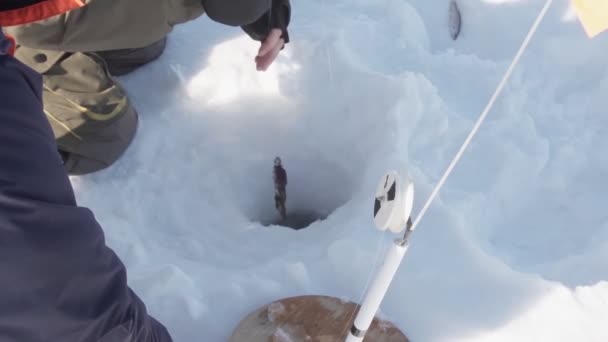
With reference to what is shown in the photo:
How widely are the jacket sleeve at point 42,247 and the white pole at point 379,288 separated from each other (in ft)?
1.34

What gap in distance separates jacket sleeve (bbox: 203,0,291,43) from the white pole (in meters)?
0.90

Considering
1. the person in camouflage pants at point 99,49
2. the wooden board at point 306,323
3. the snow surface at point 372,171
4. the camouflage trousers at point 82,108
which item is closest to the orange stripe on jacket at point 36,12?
the person in camouflage pants at point 99,49

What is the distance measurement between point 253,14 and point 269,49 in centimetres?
16

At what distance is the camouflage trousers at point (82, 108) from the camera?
5.32 ft

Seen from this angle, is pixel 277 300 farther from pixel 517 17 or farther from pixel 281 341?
pixel 517 17

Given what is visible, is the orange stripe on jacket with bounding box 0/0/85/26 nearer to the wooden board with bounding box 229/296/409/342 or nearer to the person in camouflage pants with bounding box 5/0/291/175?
the person in camouflage pants with bounding box 5/0/291/175

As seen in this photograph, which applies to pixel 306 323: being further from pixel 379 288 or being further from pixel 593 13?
pixel 593 13

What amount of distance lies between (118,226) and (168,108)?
1.61ft

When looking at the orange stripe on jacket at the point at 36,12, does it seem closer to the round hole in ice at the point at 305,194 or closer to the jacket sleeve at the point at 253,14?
the jacket sleeve at the point at 253,14

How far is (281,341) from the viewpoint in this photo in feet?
3.85

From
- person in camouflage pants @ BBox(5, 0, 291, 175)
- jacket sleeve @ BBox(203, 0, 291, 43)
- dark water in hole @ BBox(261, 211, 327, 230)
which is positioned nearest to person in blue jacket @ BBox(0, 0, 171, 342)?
person in camouflage pants @ BBox(5, 0, 291, 175)

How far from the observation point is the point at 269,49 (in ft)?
5.62

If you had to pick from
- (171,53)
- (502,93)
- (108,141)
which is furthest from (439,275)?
(171,53)

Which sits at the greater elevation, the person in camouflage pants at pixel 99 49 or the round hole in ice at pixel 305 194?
the person in camouflage pants at pixel 99 49
